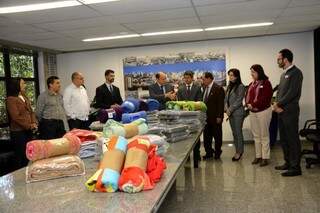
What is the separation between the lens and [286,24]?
17.7ft

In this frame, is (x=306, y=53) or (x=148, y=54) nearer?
(x=306, y=53)

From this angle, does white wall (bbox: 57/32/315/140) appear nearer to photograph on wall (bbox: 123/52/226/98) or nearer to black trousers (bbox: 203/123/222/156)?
photograph on wall (bbox: 123/52/226/98)

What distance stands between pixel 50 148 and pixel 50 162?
71mm

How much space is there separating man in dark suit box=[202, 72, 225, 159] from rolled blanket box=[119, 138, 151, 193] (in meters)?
3.87

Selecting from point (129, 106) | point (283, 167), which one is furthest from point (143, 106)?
point (283, 167)

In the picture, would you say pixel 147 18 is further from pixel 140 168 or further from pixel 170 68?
pixel 140 168

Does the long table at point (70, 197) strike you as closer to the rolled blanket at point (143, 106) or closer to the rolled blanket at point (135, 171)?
the rolled blanket at point (135, 171)

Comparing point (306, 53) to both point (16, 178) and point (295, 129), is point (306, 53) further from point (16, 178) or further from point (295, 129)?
point (16, 178)

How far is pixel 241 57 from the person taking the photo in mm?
6668

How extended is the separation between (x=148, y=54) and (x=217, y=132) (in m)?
2.66

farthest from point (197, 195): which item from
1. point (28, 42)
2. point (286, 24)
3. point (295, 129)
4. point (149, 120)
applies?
point (28, 42)

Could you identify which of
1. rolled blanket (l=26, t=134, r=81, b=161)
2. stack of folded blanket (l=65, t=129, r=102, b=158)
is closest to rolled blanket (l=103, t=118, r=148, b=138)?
stack of folded blanket (l=65, t=129, r=102, b=158)

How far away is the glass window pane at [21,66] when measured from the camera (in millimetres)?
6211

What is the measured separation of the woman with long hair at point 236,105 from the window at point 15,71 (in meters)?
4.01
